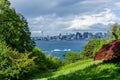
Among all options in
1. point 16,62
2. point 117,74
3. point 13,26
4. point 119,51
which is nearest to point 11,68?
point 16,62

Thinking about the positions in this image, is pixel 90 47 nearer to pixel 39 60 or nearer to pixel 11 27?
pixel 39 60

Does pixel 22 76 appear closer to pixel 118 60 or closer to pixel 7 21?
pixel 7 21

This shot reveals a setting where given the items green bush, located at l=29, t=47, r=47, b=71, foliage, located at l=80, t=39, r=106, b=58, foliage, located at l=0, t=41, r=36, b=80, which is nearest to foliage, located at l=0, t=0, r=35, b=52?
foliage, located at l=0, t=41, r=36, b=80

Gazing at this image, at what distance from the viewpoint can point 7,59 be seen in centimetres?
4119

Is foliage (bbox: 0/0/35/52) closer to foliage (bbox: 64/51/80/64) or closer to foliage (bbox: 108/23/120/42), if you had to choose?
foliage (bbox: 108/23/120/42)

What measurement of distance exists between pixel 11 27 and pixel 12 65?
10632 millimetres

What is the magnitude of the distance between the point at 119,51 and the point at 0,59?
21235 millimetres

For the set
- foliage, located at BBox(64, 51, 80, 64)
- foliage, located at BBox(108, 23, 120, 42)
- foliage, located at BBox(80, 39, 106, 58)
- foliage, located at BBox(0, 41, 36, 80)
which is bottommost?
foliage, located at BBox(64, 51, 80, 64)

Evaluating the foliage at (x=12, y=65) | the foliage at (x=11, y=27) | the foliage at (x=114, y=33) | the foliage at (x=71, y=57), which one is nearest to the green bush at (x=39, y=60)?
the foliage at (x=11, y=27)

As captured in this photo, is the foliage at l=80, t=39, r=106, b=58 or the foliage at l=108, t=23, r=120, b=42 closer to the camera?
the foliage at l=108, t=23, r=120, b=42

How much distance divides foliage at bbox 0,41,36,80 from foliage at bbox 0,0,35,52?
6.39 metres

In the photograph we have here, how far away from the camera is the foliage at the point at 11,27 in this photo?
4991cm

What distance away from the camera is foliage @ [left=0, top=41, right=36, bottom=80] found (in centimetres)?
3907

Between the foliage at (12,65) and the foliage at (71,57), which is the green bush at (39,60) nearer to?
the foliage at (12,65)
